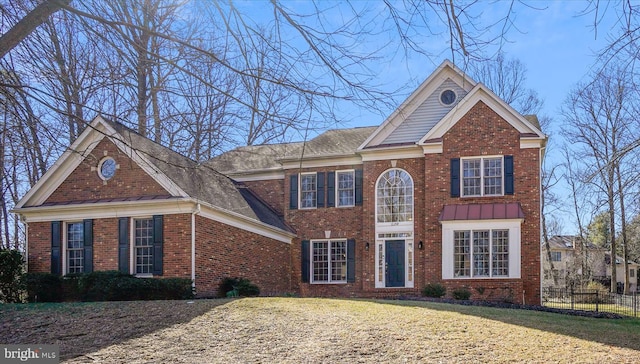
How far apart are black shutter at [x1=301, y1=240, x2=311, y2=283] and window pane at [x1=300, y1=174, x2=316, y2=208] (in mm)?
1453

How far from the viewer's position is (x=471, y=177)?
826 inches

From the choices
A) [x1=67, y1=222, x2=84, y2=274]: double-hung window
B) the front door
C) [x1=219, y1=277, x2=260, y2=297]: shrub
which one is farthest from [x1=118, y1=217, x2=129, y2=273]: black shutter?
the front door

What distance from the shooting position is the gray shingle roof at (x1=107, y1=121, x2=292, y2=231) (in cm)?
1770

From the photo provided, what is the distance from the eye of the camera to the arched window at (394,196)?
868 inches

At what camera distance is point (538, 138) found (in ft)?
66.3

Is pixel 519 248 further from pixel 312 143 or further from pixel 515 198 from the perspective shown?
pixel 312 143

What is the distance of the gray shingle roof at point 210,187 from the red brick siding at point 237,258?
0.68 m

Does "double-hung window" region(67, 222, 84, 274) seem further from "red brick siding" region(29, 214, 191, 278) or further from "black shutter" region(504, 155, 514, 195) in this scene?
"black shutter" region(504, 155, 514, 195)

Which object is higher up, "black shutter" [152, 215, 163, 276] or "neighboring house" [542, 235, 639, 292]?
"black shutter" [152, 215, 163, 276]

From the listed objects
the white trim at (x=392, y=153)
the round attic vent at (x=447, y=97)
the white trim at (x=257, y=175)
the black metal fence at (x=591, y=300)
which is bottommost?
the black metal fence at (x=591, y=300)

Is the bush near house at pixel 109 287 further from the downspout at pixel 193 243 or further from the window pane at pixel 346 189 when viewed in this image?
the window pane at pixel 346 189

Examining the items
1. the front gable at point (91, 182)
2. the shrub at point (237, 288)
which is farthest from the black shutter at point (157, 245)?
the shrub at point (237, 288)

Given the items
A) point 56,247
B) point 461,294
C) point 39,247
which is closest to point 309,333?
point 461,294

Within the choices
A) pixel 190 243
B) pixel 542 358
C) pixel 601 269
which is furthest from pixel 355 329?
pixel 601 269
